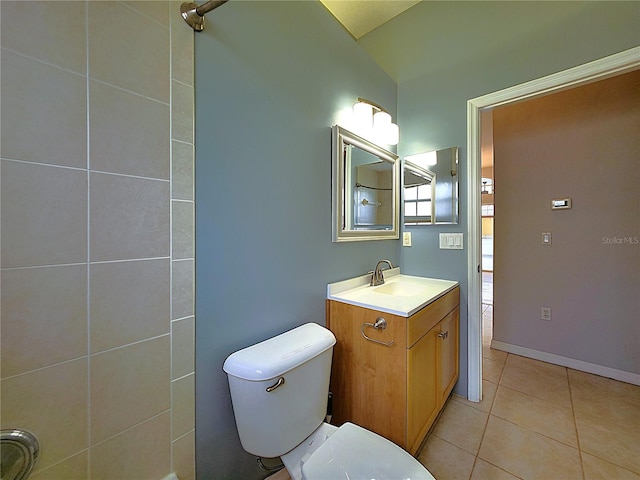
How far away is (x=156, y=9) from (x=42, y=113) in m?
0.49

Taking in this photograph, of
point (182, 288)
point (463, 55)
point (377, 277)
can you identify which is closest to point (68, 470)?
point (182, 288)

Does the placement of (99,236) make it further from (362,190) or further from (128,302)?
(362,190)

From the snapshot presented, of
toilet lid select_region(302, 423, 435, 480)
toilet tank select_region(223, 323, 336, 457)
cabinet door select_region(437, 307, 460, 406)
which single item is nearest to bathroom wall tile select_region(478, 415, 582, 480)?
cabinet door select_region(437, 307, 460, 406)

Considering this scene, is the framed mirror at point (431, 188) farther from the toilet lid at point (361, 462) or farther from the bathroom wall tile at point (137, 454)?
the bathroom wall tile at point (137, 454)

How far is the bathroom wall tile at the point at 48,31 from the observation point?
60 centimetres

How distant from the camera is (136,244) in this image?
31.0 inches

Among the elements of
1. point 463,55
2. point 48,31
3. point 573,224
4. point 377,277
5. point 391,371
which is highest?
point 463,55

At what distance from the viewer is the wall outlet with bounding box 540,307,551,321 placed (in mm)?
2357

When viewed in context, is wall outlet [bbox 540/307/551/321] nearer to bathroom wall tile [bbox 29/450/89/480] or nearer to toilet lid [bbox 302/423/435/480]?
toilet lid [bbox 302/423/435/480]

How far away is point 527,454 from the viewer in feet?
4.48

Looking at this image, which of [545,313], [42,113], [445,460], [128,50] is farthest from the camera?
[545,313]

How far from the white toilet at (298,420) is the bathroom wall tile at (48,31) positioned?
1006 mm

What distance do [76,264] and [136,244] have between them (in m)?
0.14

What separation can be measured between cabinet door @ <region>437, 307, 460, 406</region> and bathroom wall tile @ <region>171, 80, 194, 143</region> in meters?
1.58
